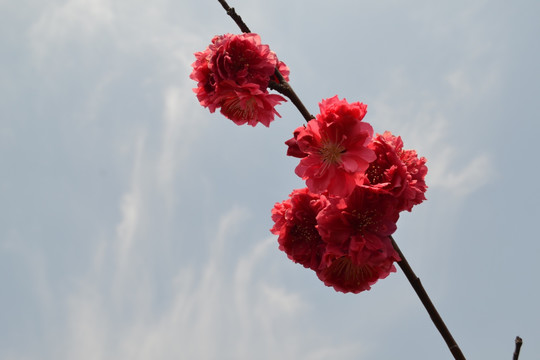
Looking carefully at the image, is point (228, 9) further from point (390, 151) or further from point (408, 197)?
Result: point (408, 197)

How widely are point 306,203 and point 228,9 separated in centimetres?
136

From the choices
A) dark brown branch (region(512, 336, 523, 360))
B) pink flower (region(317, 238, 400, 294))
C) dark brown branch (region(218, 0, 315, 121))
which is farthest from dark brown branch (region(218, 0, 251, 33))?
dark brown branch (region(512, 336, 523, 360))

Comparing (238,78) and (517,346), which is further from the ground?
(238,78)

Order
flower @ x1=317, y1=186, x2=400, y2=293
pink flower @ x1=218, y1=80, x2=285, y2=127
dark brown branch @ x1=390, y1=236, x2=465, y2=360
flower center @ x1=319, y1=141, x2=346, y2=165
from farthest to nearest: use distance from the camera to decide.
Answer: pink flower @ x1=218, y1=80, x2=285, y2=127, flower center @ x1=319, y1=141, x2=346, y2=165, flower @ x1=317, y1=186, x2=400, y2=293, dark brown branch @ x1=390, y1=236, x2=465, y2=360

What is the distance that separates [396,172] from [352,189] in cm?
26

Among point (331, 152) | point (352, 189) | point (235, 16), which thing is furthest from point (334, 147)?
point (235, 16)

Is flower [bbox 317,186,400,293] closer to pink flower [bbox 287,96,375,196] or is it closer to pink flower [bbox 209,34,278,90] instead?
pink flower [bbox 287,96,375,196]

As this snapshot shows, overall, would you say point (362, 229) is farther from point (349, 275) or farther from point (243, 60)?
point (243, 60)

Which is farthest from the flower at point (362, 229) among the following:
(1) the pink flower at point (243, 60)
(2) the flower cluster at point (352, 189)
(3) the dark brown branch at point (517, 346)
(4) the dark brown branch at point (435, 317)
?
(1) the pink flower at point (243, 60)

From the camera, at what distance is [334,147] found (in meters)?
2.38

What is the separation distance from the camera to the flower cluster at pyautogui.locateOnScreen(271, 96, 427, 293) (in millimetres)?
2254

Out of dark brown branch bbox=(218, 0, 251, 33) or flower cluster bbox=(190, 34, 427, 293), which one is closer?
flower cluster bbox=(190, 34, 427, 293)

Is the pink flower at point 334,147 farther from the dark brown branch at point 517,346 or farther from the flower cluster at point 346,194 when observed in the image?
the dark brown branch at point 517,346

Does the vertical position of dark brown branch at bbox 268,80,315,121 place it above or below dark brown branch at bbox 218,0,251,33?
below
